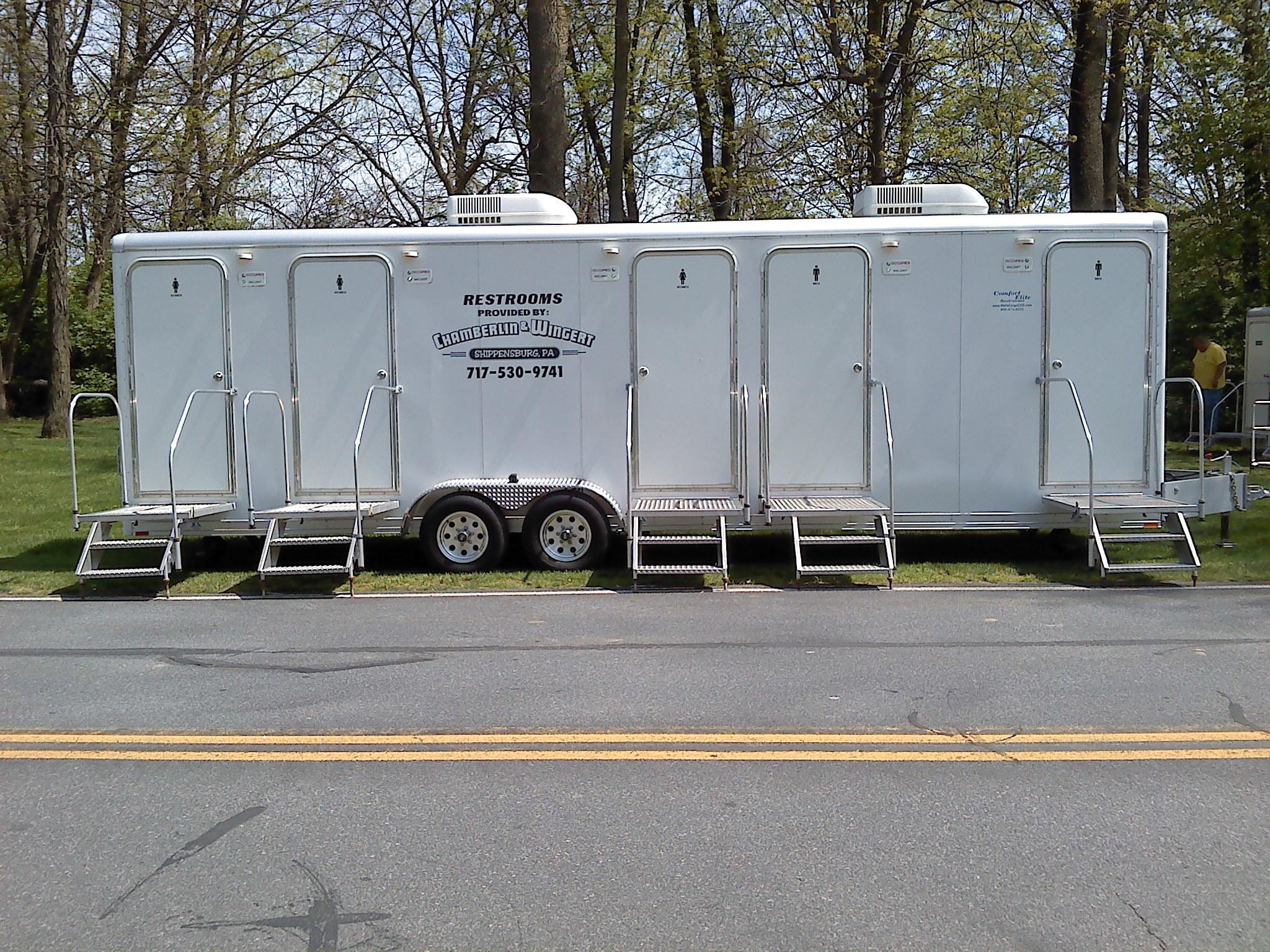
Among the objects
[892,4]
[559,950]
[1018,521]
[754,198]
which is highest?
[892,4]

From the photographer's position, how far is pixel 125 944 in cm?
389

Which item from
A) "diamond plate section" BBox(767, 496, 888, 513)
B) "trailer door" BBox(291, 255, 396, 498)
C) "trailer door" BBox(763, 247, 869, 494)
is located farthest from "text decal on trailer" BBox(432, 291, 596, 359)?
"diamond plate section" BBox(767, 496, 888, 513)

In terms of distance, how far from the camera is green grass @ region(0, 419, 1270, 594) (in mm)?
10703

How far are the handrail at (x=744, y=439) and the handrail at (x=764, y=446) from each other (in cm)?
11

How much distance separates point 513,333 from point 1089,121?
10715mm

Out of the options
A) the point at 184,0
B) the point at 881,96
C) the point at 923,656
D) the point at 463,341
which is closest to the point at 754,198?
the point at 881,96

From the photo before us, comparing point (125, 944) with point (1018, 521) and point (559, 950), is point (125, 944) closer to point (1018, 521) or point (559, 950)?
point (559, 950)

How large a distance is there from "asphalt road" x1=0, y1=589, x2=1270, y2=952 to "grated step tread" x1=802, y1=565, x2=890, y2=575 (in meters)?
1.28

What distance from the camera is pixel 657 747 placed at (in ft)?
19.1

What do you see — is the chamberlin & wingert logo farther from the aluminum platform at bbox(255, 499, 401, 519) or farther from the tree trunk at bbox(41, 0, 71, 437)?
the tree trunk at bbox(41, 0, 71, 437)

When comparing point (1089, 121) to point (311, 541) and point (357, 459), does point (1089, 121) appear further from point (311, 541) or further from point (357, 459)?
point (311, 541)

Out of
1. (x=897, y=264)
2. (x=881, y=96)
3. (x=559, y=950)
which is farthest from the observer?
(x=881, y=96)

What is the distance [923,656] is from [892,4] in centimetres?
1535

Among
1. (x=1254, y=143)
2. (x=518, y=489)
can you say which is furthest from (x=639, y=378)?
(x=1254, y=143)
